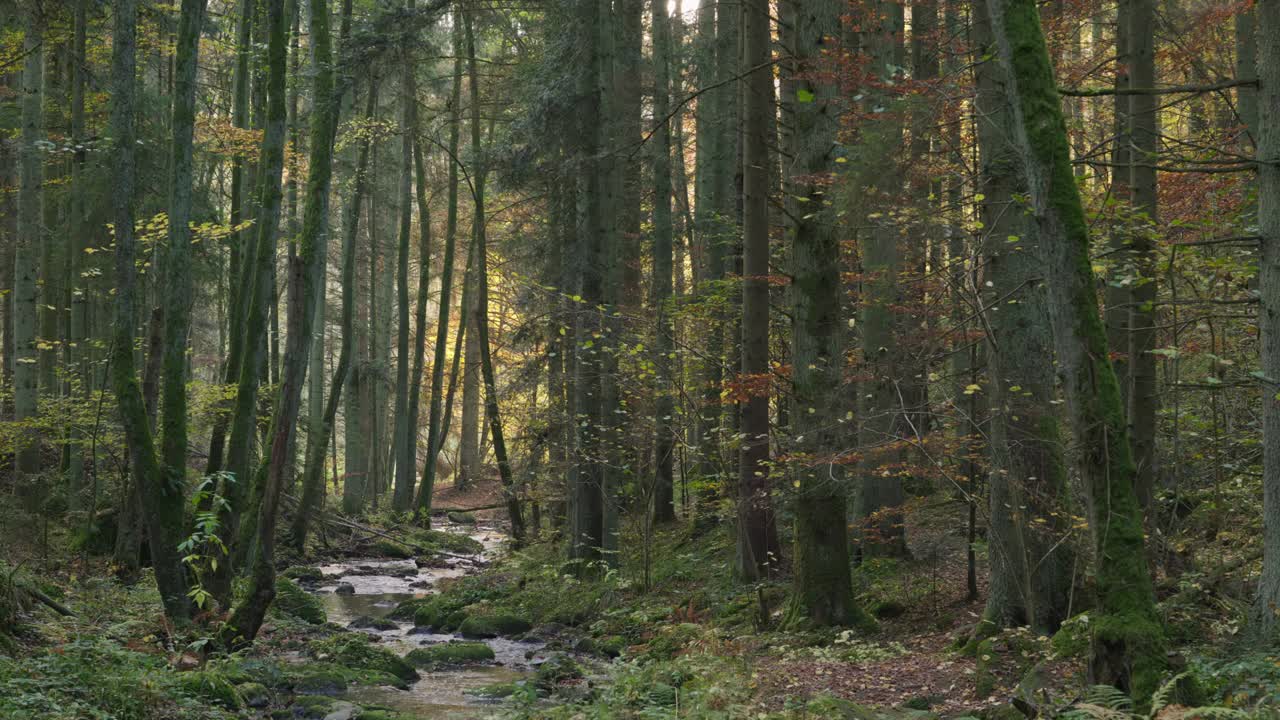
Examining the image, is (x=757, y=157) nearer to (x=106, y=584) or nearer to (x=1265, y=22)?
(x=1265, y=22)

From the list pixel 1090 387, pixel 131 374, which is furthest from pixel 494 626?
pixel 1090 387

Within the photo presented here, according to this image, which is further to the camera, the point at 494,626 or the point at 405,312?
the point at 405,312

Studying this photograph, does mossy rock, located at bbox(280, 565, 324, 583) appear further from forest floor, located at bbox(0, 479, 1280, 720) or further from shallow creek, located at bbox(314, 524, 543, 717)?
forest floor, located at bbox(0, 479, 1280, 720)

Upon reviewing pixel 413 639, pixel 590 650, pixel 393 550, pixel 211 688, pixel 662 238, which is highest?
pixel 662 238

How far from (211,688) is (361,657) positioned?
3.18 m

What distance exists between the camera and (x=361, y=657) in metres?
10.4

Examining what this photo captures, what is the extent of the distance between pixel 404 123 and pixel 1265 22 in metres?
20.3

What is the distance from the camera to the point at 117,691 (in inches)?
249

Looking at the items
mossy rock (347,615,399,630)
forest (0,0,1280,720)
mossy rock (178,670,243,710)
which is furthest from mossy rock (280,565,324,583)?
mossy rock (178,670,243,710)

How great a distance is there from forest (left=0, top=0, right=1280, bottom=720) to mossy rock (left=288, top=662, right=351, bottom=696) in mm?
78

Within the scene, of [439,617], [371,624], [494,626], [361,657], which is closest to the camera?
[361,657]

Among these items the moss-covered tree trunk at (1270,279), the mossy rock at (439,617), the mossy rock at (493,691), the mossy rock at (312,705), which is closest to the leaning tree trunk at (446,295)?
the mossy rock at (439,617)

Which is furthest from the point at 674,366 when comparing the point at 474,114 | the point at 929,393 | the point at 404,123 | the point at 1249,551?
the point at 404,123

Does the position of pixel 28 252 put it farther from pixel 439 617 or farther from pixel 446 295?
pixel 446 295
